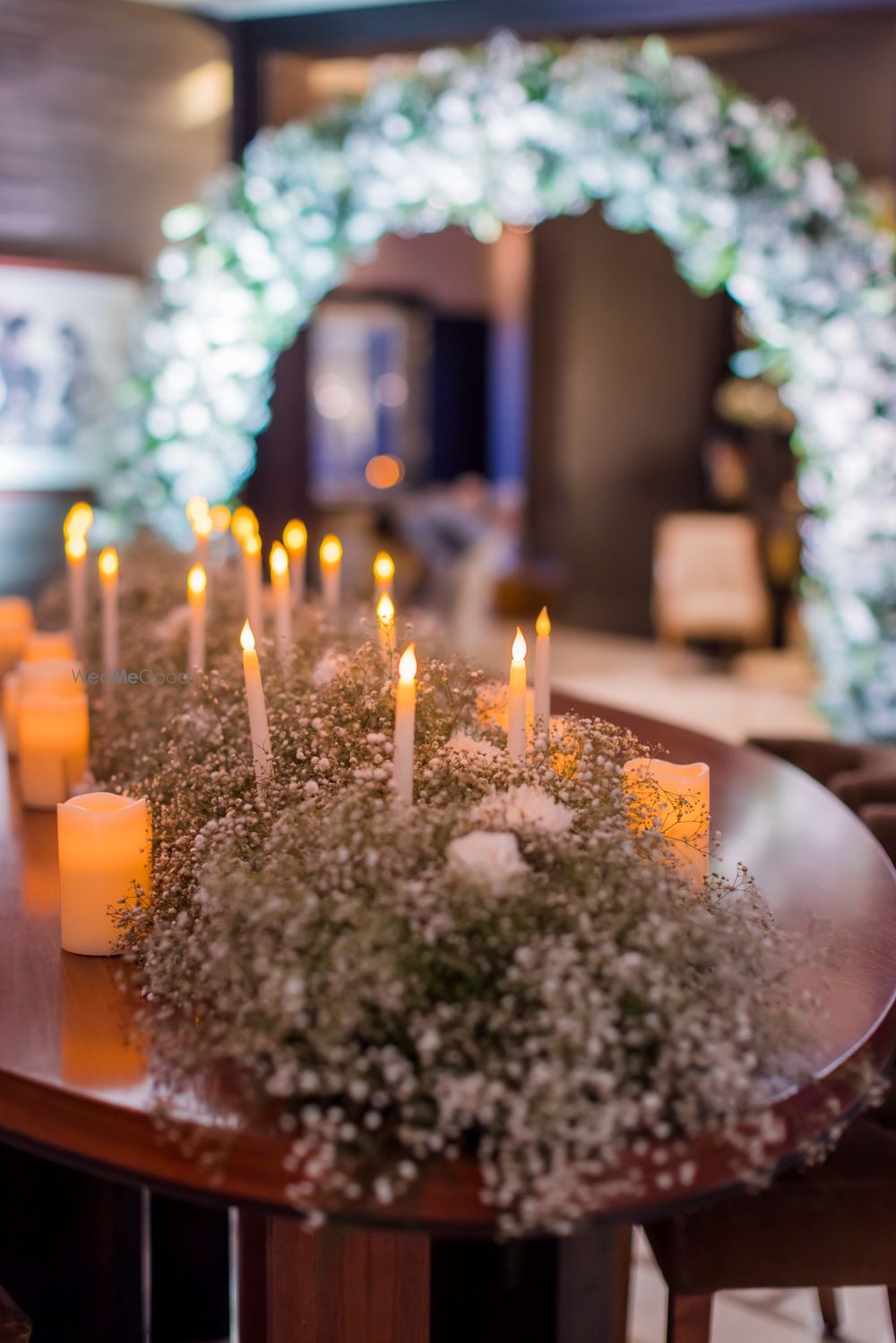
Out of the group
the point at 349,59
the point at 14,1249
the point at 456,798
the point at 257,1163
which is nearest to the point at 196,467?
the point at 349,59

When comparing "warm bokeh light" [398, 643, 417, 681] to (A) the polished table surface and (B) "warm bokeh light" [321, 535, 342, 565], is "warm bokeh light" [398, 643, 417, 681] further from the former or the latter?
(B) "warm bokeh light" [321, 535, 342, 565]

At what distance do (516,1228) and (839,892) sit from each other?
90cm

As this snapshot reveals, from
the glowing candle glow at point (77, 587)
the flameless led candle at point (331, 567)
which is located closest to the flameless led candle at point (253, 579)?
the flameless led candle at point (331, 567)

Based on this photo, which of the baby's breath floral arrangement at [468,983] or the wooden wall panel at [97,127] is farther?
the wooden wall panel at [97,127]

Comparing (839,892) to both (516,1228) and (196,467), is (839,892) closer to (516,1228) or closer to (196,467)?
(516,1228)

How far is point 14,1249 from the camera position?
1968 mm

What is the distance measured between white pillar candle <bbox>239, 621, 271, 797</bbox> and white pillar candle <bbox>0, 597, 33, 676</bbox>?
163 cm

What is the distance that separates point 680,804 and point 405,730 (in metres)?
0.38

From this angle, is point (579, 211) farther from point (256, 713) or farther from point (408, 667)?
point (408, 667)

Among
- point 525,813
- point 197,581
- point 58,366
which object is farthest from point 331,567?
point 58,366

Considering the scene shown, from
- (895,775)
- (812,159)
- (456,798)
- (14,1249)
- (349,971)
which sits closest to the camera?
(349,971)

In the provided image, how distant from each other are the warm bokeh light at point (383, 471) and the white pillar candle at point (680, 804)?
10.4m

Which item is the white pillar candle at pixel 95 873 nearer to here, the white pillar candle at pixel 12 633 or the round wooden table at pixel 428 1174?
the round wooden table at pixel 428 1174

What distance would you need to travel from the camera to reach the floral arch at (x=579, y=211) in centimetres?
475
